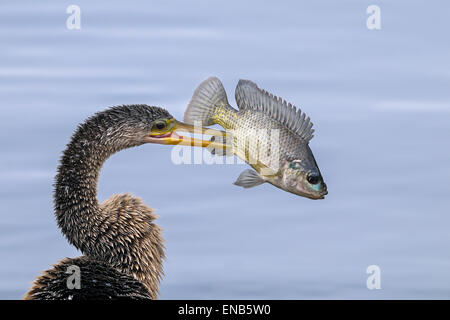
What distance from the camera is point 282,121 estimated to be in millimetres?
6730

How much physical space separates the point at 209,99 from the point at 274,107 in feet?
1.68

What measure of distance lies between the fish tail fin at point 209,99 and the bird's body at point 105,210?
279 millimetres

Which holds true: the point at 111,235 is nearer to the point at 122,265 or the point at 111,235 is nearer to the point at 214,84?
the point at 122,265

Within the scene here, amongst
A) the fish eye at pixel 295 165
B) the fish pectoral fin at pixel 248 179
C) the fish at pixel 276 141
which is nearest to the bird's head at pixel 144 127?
the fish at pixel 276 141

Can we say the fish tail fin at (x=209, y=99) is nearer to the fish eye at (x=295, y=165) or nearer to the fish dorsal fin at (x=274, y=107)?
the fish dorsal fin at (x=274, y=107)

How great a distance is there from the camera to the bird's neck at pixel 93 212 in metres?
6.92

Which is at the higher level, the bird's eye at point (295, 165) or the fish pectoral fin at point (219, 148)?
the fish pectoral fin at point (219, 148)

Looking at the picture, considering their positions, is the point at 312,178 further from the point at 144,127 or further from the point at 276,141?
the point at 144,127

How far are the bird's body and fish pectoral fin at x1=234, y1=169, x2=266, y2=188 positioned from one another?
29.1 inches

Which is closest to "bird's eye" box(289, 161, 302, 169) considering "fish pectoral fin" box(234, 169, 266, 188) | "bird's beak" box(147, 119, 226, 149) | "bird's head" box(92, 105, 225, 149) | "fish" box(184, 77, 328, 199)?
"fish" box(184, 77, 328, 199)

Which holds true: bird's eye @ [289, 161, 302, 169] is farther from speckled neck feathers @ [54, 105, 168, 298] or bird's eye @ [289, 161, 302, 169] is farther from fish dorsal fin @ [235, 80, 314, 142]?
speckled neck feathers @ [54, 105, 168, 298]

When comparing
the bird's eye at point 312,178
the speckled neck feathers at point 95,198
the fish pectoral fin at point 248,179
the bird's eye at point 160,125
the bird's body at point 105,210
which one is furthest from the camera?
the bird's eye at point 160,125

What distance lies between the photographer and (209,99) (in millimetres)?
6906
